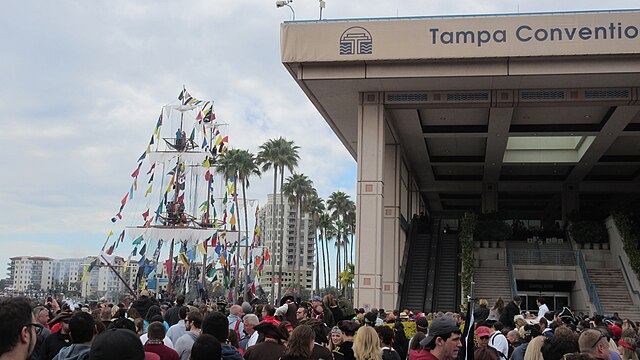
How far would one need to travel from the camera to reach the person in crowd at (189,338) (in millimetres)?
6867

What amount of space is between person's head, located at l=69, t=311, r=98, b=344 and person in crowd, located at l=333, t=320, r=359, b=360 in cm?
250

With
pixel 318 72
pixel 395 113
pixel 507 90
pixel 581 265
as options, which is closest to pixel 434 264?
pixel 581 265

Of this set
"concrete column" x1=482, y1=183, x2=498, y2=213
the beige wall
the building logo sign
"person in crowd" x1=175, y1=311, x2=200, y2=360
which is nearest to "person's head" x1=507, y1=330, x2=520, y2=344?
"person in crowd" x1=175, y1=311, x2=200, y2=360

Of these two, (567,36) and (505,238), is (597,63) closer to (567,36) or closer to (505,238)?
(567,36)

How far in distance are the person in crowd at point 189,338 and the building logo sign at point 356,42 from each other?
1789cm

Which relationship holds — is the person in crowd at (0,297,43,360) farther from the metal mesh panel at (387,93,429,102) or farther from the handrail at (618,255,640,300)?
the handrail at (618,255,640,300)

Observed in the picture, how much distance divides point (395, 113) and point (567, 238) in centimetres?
1471

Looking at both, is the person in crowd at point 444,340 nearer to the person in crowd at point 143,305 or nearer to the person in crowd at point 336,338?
the person in crowd at point 336,338

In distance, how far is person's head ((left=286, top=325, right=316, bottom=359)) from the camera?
5531 millimetres

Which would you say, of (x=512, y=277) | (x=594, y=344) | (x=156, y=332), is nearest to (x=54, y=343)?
(x=156, y=332)

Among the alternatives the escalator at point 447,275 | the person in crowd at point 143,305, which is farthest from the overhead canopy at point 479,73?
the person in crowd at point 143,305

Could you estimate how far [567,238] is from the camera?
3806 centimetres

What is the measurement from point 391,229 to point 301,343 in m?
27.6

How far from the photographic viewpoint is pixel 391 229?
32.8 metres
